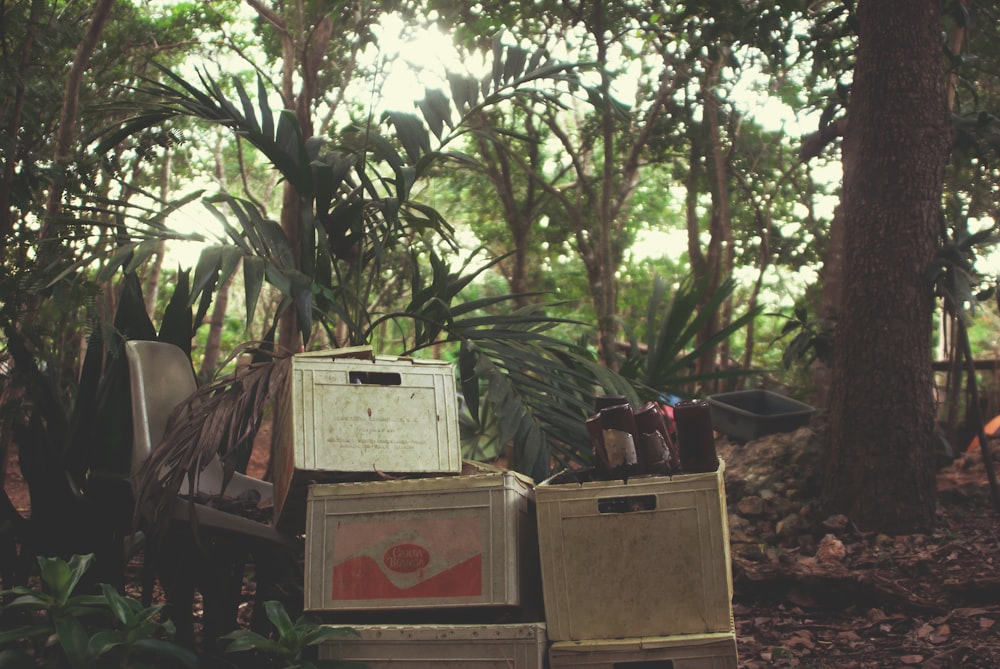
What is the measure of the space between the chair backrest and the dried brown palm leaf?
6.8 inches

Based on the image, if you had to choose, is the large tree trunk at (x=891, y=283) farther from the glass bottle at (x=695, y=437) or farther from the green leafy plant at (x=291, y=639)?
the green leafy plant at (x=291, y=639)

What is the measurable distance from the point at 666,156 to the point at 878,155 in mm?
3702

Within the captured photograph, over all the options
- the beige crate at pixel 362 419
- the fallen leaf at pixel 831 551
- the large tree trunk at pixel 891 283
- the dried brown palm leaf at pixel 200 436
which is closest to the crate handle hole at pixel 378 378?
the beige crate at pixel 362 419

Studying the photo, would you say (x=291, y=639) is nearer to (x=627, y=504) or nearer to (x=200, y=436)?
(x=200, y=436)

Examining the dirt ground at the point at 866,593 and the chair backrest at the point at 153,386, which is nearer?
the chair backrest at the point at 153,386

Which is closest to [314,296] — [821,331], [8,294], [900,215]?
[8,294]

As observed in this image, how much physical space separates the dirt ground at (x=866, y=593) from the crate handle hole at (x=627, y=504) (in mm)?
1068

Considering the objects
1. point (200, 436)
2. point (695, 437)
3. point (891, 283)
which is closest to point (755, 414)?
point (891, 283)

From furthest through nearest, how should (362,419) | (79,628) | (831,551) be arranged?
(831,551) < (362,419) < (79,628)

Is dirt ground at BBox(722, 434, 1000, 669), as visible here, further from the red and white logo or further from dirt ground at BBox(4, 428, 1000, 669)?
the red and white logo

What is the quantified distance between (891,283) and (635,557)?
87.5 inches

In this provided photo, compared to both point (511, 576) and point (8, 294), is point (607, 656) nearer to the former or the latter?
point (511, 576)

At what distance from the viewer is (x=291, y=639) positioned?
1.93 m

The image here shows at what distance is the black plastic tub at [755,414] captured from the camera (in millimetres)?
4984
